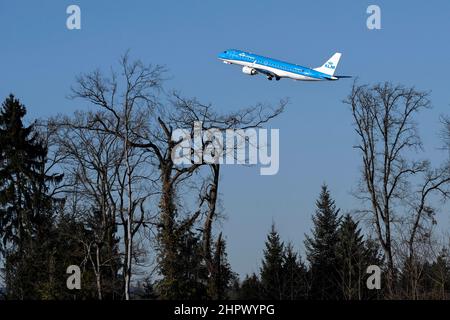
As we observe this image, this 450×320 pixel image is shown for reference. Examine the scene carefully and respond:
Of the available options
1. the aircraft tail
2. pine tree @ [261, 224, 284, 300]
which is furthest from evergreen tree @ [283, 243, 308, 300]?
the aircraft tail

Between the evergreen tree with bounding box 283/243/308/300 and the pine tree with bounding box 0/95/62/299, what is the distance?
58.9 ft

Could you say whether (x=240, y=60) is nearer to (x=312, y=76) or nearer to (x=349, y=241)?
(x=312, y=76)

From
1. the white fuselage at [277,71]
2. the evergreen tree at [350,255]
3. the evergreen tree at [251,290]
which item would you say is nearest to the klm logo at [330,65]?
the white fuselage at [277,71]

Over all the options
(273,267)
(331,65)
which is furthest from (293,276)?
(331,65)

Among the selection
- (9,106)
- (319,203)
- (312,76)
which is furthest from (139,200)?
(319,203)

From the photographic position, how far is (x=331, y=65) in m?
61.1

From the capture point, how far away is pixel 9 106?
64.7 metres

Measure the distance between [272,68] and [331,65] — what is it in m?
6.25

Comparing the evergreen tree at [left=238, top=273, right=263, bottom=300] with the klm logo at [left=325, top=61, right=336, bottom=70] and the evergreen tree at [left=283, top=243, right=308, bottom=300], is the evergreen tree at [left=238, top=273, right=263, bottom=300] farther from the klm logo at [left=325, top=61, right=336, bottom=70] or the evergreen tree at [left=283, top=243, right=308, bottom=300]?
the klm logo at [left=325, top=61, right=336, bottom=70]

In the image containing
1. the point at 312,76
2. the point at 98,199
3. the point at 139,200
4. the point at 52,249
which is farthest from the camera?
the point at 312,76

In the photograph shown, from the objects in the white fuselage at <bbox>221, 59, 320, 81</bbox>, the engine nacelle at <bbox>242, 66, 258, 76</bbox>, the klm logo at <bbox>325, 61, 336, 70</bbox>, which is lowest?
the engine nacelle at <bbox>242, 66, 258, 76</bbox>

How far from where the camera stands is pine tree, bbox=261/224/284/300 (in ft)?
215

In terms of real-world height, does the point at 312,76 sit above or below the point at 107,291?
above
